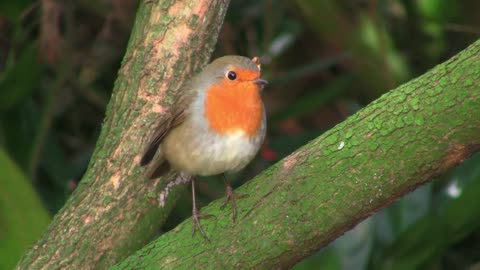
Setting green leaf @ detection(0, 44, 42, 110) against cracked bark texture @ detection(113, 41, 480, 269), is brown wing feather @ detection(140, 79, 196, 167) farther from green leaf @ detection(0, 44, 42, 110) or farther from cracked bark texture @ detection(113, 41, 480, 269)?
green leaf @ detection(0, 44, 42, 110)

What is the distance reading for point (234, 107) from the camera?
10.7ft

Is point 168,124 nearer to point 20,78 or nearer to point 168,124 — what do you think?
point 168,124

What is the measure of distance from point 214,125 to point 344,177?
0.63 meters

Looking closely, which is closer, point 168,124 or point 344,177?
point 344,177

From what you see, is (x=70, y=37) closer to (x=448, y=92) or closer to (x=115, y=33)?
(x=115, y=33)

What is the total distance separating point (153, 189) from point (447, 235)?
1376mm

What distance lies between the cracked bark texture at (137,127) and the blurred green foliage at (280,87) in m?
0.53

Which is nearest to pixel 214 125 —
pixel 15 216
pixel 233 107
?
pixel 233 107

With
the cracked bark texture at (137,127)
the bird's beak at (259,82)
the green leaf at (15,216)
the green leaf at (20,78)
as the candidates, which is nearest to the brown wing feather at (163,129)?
the cracked bark texture at (137,127)

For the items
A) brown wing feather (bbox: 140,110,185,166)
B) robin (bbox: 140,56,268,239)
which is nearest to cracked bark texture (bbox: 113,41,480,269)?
robin (bbox: 140,56,268,239)

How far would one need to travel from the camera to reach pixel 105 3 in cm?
479

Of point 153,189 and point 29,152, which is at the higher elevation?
point 29,152

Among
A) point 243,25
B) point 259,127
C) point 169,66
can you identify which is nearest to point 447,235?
point 259,127

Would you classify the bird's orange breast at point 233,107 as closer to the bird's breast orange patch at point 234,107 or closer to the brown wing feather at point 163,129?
the bird's breast orange patch at point 234,107
